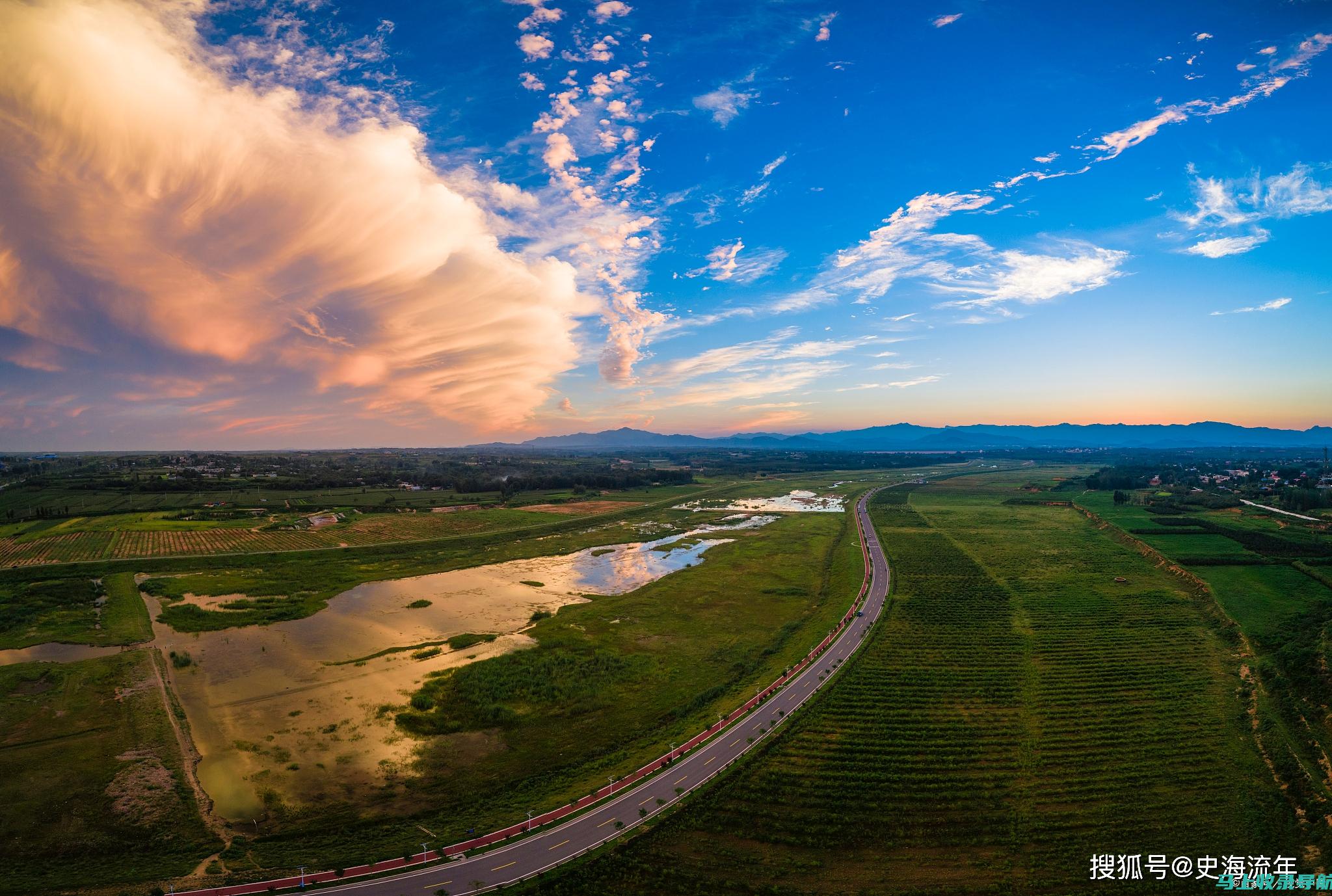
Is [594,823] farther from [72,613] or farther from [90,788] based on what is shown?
[72,613]

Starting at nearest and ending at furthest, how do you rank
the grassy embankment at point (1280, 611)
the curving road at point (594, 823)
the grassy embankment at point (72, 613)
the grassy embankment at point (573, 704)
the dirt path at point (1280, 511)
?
1. the curving road at point (594, 823)
2. the grassy embankment at point (573, 704)
3. the grassy embankment at point (1280, 611)
4. the grassy embankment at point (72, 613)
5. the dirt path at point (1280, 511)

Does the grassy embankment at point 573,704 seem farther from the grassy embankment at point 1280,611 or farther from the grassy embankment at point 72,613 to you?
the grassy embankment at point 72,613

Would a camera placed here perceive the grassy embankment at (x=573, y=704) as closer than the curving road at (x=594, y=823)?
No

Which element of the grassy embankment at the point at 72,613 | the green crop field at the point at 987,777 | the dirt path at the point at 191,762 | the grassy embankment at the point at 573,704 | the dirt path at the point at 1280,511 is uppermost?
the grassy embankment at the point at 72,613

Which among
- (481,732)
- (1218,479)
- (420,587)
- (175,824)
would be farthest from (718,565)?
(1218,479)

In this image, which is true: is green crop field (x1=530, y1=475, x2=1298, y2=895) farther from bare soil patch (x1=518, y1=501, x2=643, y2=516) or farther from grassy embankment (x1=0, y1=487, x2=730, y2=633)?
bare soil patch (x1=518, y1=501, x2=643, y2=516)

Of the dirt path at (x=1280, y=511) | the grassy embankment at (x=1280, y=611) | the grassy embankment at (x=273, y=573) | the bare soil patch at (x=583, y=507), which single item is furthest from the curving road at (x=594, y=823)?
the dirt path at (x=1280, y=511)

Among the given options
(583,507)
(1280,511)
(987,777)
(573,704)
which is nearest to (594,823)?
(573,704)
